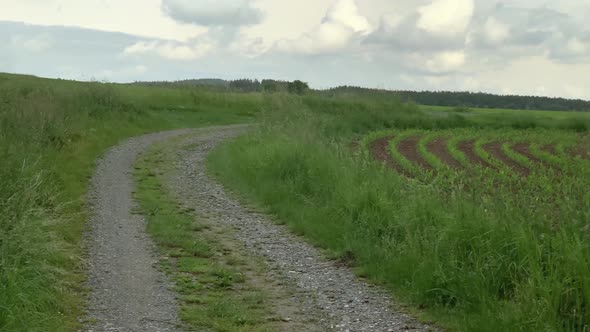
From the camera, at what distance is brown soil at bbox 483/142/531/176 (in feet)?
73.5

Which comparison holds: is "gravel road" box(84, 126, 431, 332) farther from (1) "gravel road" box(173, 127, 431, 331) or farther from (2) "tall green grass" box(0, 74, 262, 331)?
(2) "tall green grass" box(0, 74, 262, 331)

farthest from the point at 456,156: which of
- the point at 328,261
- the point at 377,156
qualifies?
the point at 328,261

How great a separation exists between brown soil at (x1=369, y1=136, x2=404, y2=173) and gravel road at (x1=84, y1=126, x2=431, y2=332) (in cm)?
826

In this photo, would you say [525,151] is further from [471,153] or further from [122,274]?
[122,274]

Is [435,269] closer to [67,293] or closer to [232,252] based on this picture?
[232,252]

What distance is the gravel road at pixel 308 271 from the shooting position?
697cm

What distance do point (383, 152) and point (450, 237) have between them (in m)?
18.5

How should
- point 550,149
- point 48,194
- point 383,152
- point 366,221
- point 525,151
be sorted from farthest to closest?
point 550,149
point 525,151
point 383,152
point 366,221
point 48,194

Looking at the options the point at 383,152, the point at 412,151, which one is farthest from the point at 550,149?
the point at 383,152

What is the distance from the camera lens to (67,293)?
7.25m

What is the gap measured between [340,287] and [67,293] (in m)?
3.27

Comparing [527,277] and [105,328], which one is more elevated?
[527,277]

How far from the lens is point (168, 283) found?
8.02 m

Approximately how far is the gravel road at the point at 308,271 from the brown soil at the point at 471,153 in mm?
12236
